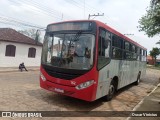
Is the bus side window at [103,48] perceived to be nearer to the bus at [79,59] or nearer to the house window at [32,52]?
the bus at [79,59]

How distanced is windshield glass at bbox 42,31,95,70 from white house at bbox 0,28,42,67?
14.8 metres

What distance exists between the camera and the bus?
23.7ft

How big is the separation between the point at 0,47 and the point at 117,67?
616 inches

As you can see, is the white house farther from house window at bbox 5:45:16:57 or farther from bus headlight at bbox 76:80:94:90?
bus headlight at bbox 76:80:94:90

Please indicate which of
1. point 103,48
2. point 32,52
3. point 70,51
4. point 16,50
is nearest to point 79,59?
point 70,51

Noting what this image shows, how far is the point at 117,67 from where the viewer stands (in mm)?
9734

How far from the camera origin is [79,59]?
7328mm

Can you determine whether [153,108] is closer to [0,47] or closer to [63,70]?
[63,70]

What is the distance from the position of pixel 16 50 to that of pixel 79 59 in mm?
17884

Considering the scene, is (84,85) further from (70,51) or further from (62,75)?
(70,51)

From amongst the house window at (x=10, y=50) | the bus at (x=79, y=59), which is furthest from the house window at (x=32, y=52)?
the bus at (x=79, y=59)

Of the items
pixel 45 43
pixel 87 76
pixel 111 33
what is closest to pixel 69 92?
pixel 87 76

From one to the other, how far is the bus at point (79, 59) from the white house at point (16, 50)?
14.9 m

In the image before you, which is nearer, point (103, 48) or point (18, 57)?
point (103, 48)
